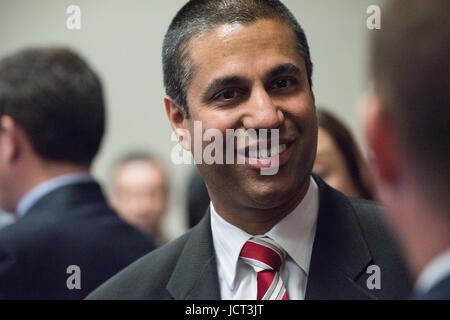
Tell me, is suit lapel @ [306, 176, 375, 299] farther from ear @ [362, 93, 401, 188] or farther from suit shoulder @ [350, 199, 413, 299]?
Answer: ear @ [362, 93, 401, 188]

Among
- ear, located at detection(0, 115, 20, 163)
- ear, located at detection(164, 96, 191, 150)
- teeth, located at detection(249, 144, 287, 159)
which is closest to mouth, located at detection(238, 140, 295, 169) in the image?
teeth, located at detection(249, 144, 287, 159)

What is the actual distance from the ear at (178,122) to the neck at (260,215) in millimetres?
113

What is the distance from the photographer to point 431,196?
675mm

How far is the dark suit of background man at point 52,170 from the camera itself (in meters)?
1.21

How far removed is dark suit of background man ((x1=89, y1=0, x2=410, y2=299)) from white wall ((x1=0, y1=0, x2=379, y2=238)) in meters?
0.07

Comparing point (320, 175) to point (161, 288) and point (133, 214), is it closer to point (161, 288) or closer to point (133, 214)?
point (161, 288)

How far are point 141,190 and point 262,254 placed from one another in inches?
28.0

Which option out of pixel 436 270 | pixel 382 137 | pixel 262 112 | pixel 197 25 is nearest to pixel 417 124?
pixel 382 137

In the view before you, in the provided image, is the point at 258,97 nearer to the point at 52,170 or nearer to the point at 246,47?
the point at 246,47

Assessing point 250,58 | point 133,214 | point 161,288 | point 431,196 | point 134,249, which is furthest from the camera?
point 133,214

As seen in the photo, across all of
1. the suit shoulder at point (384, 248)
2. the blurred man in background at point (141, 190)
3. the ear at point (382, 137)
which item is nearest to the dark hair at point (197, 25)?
the suit shoulder at point (384, 248)

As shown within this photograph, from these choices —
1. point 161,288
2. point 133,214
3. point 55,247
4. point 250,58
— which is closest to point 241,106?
point 250,58

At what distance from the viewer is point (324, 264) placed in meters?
1.02
